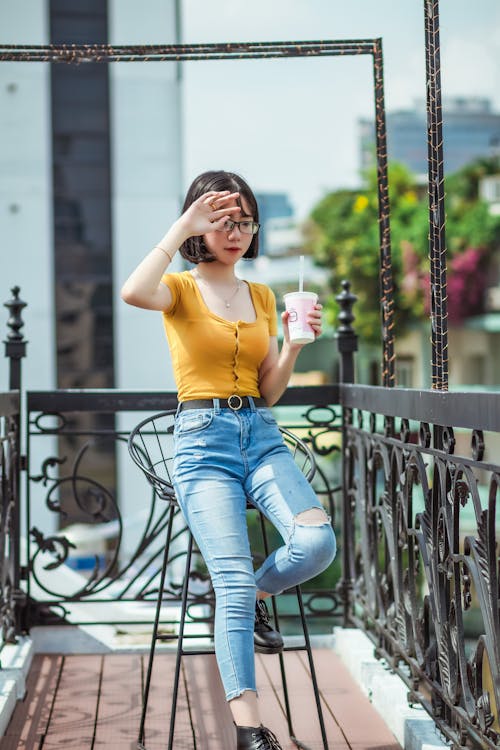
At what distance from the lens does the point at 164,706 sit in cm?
339

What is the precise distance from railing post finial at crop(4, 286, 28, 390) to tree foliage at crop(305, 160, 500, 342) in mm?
26248

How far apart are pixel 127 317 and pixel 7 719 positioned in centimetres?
1491

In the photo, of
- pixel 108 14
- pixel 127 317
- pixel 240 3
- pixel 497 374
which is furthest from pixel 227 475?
pixel 497 374

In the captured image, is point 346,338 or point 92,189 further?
point 92,189

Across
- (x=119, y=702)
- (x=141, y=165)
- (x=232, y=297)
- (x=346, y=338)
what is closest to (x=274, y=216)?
(x=141, y=165)

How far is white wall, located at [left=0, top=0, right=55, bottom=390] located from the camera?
1811 cm

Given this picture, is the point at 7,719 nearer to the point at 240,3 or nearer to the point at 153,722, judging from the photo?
the point at 153,722

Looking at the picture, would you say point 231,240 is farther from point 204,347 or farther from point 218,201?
point 204,347

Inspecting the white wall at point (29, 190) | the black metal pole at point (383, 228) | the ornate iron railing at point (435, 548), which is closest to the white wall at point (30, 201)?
the white wall at point (29, 190)

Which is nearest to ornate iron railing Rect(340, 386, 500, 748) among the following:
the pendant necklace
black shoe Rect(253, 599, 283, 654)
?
black shoe Rect(253, 599, 283, 654)

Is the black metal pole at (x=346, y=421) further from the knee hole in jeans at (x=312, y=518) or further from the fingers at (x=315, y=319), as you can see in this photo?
the knee hole in jeans at (x=312, y=518)

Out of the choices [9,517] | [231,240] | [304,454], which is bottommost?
[9,517]

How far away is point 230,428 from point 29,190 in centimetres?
1745

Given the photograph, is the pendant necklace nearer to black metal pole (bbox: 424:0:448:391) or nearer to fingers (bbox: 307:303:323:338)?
fingers (bbox: 307:303:323:338)
